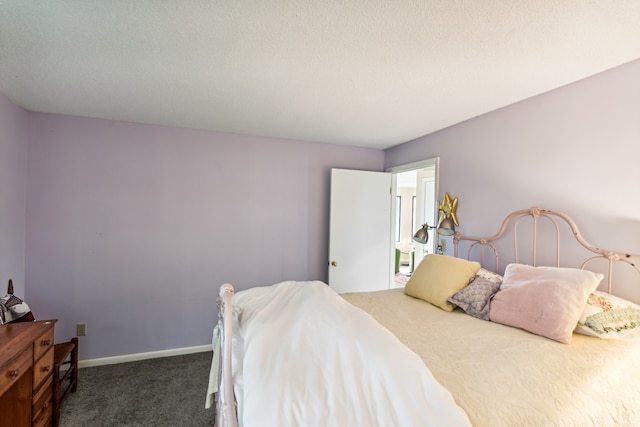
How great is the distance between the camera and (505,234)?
7.24 feet

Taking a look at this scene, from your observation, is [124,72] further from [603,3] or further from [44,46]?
[603,3]

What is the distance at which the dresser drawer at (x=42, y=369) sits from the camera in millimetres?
1582

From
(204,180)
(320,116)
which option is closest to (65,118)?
(204,180)

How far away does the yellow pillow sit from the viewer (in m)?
1.96

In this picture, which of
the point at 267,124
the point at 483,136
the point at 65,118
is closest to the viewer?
the point at 483,136

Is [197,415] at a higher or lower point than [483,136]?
lower

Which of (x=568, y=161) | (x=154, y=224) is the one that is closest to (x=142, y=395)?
(x=154, y=224)

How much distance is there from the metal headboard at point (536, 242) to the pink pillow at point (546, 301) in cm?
20

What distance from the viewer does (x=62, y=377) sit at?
2084 millimetres

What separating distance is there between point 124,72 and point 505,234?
288 cm

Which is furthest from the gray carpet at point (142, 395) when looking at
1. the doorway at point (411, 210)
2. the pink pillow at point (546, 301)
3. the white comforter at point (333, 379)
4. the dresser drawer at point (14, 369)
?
the doorway at point (411, 210)

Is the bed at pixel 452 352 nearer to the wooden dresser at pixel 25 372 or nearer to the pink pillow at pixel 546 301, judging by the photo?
the pink pillow at pixel 546 301

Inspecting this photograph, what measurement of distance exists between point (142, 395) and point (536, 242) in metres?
3.20

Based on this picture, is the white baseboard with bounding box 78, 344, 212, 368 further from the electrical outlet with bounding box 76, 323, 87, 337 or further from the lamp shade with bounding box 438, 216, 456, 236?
the lamp shade with bounding box 438, 216, 456, 236
